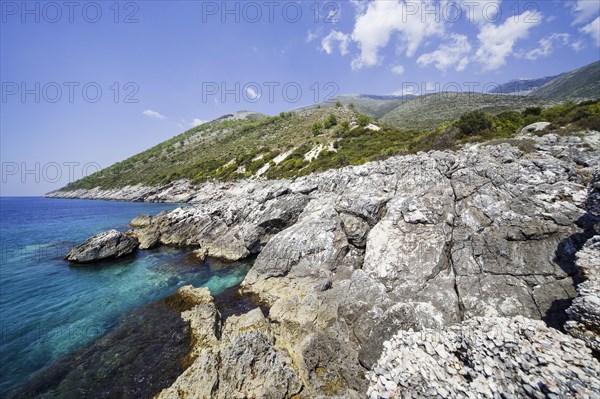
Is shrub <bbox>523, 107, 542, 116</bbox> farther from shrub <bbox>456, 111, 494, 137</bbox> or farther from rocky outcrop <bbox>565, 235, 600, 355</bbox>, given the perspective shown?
rocky outcrop <bbox>565, 235, 600, 355</bbox>

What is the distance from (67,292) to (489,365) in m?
23.7

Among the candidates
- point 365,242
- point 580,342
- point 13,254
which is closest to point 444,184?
point 365,242

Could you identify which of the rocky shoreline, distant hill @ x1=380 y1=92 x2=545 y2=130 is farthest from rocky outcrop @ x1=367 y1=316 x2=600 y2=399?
distant hill @ x1=380 y1=92 x2=545 y2=130

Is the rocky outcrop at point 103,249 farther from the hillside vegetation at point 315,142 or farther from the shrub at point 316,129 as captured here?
the shrub at point 316,129

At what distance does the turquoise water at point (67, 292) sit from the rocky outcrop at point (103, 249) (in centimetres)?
96

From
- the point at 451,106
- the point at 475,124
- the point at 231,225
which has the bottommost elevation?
the point at 231,225

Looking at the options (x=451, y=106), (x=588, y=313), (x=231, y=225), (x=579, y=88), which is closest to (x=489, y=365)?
(x=588, y=313)

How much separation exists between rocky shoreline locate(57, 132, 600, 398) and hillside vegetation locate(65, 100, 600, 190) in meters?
11.2

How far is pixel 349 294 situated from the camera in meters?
10.9

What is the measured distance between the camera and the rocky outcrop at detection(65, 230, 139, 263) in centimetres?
2220

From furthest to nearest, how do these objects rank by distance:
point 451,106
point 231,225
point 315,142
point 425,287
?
point 451,106
point 315,142
point 231,225
point 425,287

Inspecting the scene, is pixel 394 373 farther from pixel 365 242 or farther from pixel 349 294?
pixel 365 242

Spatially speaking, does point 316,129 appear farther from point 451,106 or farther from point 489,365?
point 489,365

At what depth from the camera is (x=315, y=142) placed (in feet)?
214
